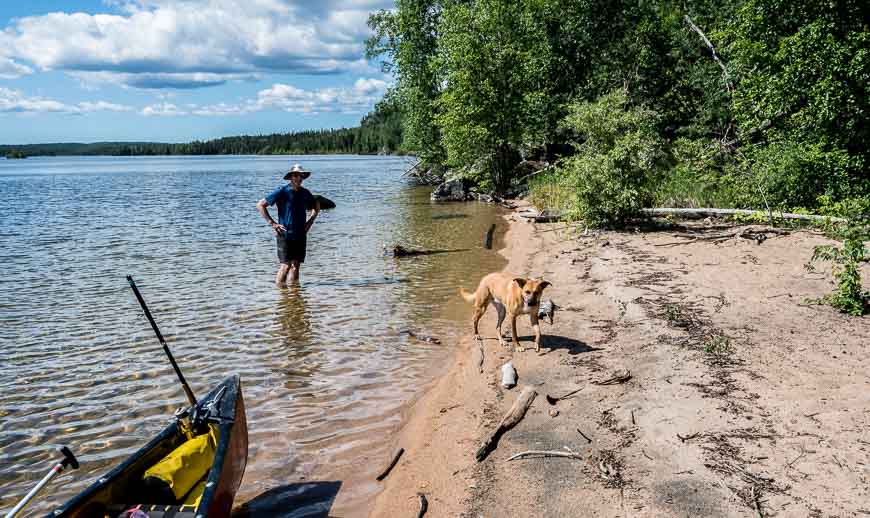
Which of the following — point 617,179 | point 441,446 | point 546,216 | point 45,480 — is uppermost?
point 617,179

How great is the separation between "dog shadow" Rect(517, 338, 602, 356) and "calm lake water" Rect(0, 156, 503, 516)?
1267 millimetres

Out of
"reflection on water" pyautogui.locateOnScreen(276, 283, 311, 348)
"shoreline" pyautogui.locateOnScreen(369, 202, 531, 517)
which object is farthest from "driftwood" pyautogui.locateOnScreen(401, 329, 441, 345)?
"reflection on water" pyautogui.locateOnScreen(276, 283, 311, 348)

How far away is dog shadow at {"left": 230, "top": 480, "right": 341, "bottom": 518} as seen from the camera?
498 cm

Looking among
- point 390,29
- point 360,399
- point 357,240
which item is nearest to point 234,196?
point 390,29

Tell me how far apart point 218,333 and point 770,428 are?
27.1 ft

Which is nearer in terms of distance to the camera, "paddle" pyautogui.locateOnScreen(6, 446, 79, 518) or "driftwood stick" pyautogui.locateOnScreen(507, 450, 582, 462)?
"paddle" pyautogui.locateOnScreen(6, 446, 79, 518)

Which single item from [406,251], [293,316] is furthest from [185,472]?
[406,251]

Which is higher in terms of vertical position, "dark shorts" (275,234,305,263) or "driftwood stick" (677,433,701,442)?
"dark shorts" (275,234,305,263)

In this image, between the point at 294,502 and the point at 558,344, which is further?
the point at 558,344

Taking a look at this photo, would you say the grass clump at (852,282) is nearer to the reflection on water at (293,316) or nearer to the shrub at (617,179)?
the reflection on water at (293,316)

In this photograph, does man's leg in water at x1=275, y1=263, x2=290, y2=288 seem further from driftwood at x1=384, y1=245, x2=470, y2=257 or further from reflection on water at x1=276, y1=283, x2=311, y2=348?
driftwood at x1=384, y1=245, x2=470, y2=257

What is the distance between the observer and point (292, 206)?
12156 mm

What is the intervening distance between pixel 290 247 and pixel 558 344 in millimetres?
6898

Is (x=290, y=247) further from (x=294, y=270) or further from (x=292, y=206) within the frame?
(x=292, y=206)
